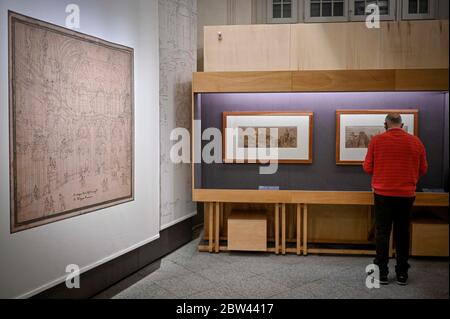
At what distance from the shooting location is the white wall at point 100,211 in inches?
101

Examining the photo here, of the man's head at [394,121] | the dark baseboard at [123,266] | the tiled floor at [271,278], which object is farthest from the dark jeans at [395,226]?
the dark baseboard at [123,266]

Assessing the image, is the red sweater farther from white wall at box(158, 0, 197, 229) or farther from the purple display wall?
white wall at box(158, 0, 197, 229)

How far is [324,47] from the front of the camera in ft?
15.0

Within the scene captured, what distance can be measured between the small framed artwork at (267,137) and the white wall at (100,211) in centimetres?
91

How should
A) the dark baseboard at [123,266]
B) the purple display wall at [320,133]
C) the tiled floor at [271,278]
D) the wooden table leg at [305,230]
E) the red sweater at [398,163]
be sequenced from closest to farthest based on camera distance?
1. the dark baseboard at [123,266]
2. the tiled floor at [271,278]
3. the red sweater at [398,163]
4. the purple display wall at [320,133]
5. the wooden table leg at [305,230]

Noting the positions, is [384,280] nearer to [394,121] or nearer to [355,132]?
[394,121]

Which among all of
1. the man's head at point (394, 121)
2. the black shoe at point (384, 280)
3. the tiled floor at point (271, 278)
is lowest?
the tiled floor at point (271, 278)

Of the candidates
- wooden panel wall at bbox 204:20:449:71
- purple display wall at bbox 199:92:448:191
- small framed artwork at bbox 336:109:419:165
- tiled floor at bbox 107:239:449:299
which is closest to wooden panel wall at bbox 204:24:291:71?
wooden panel wall at bbox 204:20:449:71

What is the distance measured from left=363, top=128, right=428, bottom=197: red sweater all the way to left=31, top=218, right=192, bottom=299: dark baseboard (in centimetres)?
238

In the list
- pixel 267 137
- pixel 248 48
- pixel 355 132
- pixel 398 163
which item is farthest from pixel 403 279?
pixel 248 48

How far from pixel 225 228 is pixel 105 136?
2134 millimetres

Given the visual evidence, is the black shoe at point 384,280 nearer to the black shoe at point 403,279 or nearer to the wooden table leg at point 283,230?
the black shoe at point 403,279
